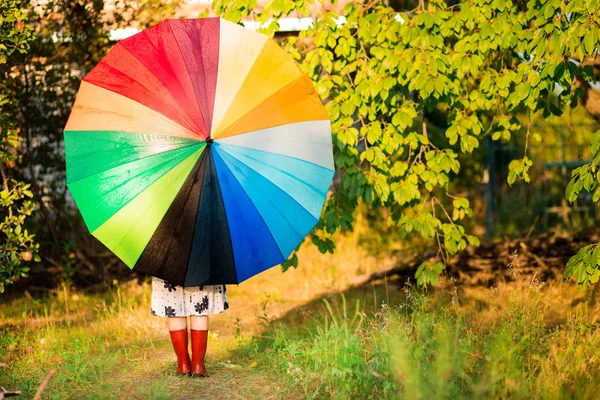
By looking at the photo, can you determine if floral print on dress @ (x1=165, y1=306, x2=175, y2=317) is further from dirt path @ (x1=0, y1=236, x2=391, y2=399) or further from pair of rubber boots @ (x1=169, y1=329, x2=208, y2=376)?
dirt path @ (x1=0, y1=236, x2=391, y2=399)

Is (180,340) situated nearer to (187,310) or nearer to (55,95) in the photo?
(187,310)

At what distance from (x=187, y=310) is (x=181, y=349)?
256mm

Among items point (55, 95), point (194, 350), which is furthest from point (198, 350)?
point (55, 95)

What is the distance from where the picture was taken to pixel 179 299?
179 inches

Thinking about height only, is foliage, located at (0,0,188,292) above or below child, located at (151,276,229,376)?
above

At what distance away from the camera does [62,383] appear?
4.64 metres

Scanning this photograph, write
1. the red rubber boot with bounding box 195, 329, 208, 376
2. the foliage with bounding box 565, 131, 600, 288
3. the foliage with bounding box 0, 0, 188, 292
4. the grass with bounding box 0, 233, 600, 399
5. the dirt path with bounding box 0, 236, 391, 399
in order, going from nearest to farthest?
1. the grass with bounding box 0, 233, 600, 399
2. the foliage with bounding box 565, 131, 600, 288
3. the dirt path with bounding box 0, 236, 391, 399
4. the red rubber boot with bounding box 195, 329, 208, 376
5. the foliage with bounding box 0, 0, 188, 292

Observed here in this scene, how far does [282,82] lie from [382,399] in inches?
69.0

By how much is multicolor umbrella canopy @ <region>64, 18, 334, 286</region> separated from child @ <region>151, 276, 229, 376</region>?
602mm

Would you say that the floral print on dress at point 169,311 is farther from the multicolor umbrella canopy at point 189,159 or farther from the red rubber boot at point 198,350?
the multicolor umbrella canopy at point 189,159

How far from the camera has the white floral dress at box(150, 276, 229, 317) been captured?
15.0ft

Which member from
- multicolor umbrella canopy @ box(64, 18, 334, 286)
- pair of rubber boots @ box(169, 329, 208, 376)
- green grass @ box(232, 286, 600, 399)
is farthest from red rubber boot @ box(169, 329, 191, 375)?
multicolor umbrella canopy @ box(64, 18, 334, 286)

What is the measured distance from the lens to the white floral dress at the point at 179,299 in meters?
4.56

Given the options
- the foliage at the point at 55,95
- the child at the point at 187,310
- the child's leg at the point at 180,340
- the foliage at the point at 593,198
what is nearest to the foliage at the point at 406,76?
the foliage at the point at 593,198
